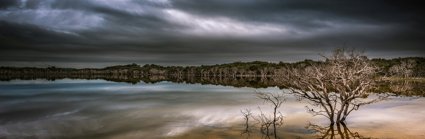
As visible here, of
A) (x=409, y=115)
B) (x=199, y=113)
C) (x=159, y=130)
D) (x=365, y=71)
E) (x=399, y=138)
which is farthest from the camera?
(x=199, y=113)

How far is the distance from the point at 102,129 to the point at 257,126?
737 centimetres

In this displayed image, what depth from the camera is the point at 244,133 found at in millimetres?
16078

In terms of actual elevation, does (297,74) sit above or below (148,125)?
above

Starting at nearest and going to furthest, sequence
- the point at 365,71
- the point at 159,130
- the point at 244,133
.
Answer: the point at 244,133 → the point at 159,130 → the point at 365,71

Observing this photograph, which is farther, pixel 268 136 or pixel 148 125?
pixel 148 125

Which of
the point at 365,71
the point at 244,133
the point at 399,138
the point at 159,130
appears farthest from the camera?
A: the point at 365,71

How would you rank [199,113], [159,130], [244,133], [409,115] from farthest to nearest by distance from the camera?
1. [199,113]
2. [409,115]
3. [159,130]
4. [244,133]

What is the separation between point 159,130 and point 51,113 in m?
11.1

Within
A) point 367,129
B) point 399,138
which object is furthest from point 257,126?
point 399,138

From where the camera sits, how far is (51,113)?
24.7 metres

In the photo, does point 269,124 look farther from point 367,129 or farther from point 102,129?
point 102,129

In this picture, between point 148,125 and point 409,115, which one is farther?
point 409,115

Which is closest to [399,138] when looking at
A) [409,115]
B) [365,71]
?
[365,71]

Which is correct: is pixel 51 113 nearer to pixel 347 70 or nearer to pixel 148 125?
pixel 148 125
